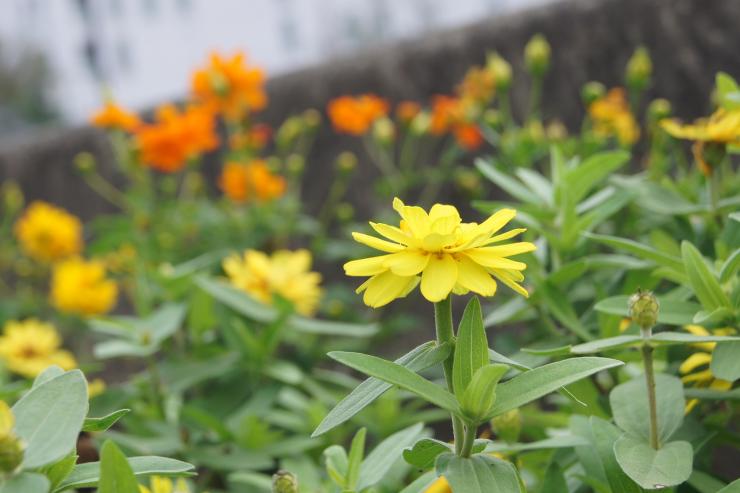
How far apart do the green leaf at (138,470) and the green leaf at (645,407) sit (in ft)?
0.72

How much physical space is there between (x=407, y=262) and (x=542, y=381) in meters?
0.08

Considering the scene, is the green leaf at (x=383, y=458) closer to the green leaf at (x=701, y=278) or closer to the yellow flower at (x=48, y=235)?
the green leaf at (x=701, y=278)

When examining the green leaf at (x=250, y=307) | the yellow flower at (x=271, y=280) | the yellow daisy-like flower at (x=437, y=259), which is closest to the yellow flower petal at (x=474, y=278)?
the yellow daisy-like flower at (x=437, y=259)

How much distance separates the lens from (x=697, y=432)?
45cm

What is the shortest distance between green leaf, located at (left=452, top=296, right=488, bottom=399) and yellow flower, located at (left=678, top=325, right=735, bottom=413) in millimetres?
176

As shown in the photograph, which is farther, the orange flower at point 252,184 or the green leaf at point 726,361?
the orange flower at point 252,184

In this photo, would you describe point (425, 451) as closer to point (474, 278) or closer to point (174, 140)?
point (474, 278)

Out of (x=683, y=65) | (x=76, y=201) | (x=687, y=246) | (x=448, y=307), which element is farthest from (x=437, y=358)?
(x=76, y=201)

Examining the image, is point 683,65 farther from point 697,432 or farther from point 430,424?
point 697,432

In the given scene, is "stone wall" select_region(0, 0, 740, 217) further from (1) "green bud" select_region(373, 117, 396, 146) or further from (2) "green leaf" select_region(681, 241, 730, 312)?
(2) "green leaf" select_region(681, 241, 730, 312)

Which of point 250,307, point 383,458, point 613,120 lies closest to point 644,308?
point 383,458

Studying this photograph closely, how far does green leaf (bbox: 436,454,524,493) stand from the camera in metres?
0.32

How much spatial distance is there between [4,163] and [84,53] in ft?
3.08

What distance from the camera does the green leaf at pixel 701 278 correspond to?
0.43 m
